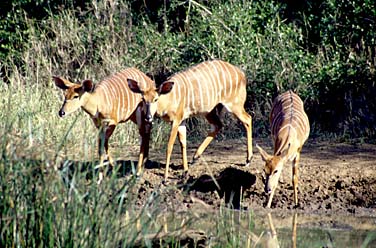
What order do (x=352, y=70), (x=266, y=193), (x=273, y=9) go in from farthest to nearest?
(x=273, y=9) < (x=352, y=70) < (x=266, y=193)

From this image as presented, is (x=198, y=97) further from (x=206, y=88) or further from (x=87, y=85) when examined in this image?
(x=87, y=85)

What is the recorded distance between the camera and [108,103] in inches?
377

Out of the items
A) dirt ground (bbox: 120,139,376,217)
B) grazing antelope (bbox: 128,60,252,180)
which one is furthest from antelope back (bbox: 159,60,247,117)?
dirt ground (bbox: 120,139,376,217)

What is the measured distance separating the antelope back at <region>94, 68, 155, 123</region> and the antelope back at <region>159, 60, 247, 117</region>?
30cm

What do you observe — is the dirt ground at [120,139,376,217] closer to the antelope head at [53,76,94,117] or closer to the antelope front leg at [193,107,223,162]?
the antelope front leg at [193,107,223,162]

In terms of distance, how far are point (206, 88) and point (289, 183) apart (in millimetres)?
1338

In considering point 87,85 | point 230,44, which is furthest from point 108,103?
point 230,44

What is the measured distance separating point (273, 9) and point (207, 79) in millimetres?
3244

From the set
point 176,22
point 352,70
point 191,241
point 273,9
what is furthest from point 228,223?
point 176,22

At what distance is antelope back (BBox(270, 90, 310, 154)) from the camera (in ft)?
29.2

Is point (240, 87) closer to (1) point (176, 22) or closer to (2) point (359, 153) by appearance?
(2) point (359, 153)

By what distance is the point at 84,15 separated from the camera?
13.9 m

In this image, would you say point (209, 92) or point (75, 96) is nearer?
point (75, 96)

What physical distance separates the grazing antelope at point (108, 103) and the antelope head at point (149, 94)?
4 cm
